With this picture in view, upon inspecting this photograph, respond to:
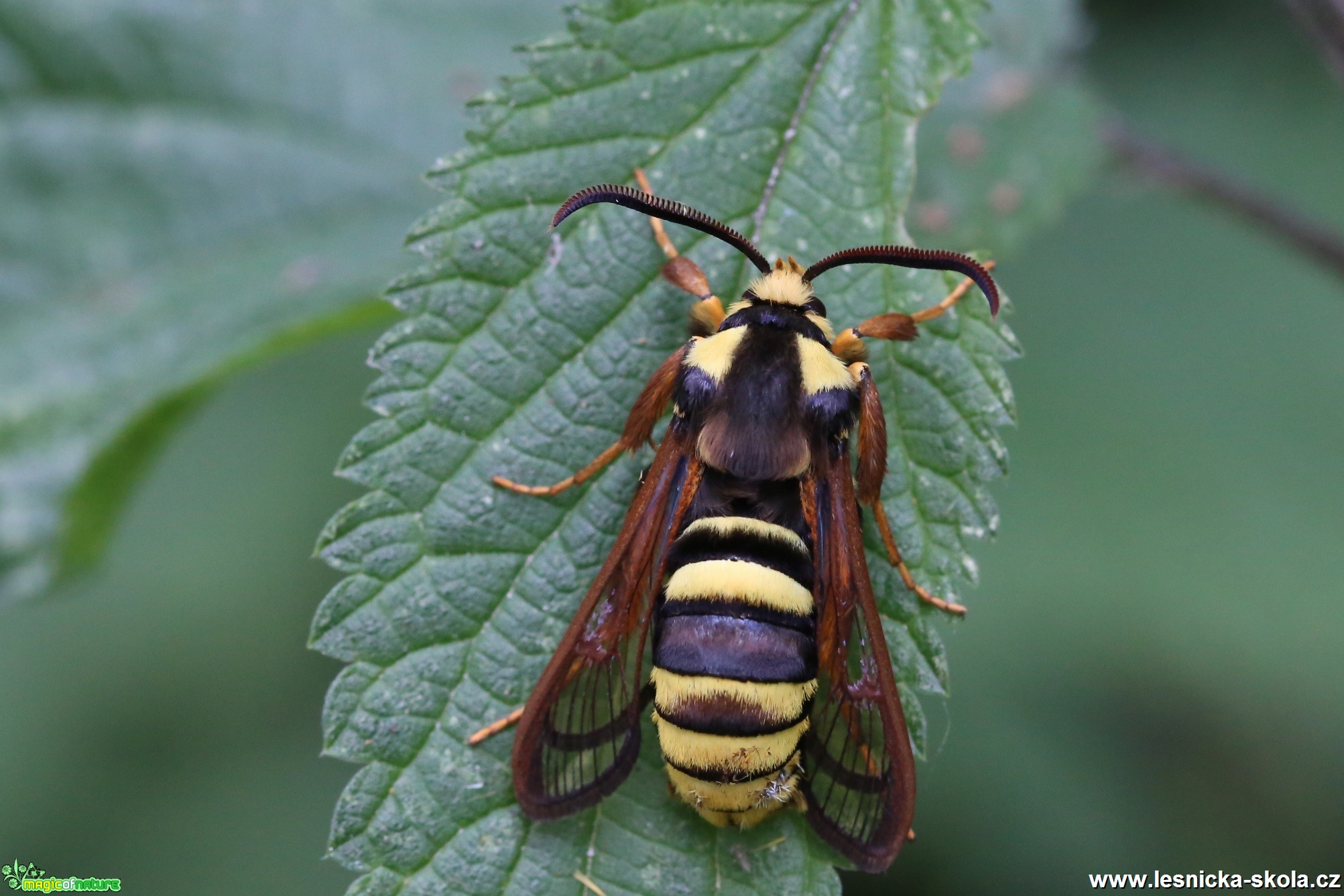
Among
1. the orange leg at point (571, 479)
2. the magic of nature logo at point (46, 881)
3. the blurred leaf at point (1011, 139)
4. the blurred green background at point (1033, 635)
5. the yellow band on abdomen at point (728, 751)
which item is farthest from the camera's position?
the blurred green background at point (1033, 635)

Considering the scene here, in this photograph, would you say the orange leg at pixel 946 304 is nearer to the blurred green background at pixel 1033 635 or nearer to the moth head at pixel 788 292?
the moth head at pixel 788 292

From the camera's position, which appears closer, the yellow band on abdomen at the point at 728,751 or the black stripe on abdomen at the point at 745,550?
the yellow band on abdomen at the point at 728,751

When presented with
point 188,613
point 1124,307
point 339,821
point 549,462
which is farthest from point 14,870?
point 1124,307

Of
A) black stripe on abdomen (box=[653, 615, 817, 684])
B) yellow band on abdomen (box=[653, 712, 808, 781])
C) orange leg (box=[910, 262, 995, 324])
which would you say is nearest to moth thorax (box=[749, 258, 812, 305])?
orange leg (box=[910, 262, 995, 324])

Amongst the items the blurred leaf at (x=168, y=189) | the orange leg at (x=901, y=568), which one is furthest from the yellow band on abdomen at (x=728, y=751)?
the blurred leaf at (x=168, y=189)

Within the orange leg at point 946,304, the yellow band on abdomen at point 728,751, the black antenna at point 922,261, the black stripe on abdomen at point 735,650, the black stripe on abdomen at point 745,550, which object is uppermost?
the black antenna at point 922,261

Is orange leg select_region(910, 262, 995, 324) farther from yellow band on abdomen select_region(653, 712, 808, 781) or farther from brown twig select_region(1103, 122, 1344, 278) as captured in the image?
brown twig select_region(1103, 122, 1344, 278)
